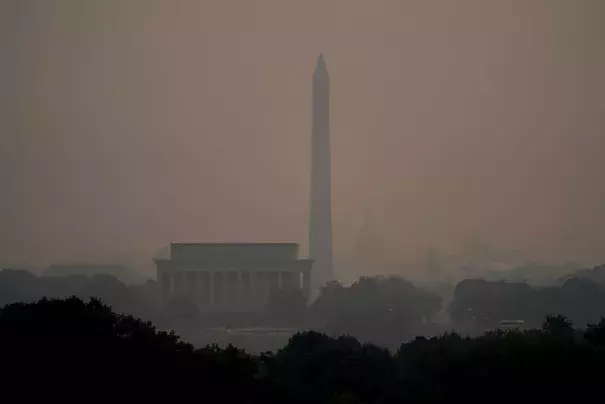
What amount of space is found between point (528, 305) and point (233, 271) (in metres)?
32.5

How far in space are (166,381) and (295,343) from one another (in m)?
17.6

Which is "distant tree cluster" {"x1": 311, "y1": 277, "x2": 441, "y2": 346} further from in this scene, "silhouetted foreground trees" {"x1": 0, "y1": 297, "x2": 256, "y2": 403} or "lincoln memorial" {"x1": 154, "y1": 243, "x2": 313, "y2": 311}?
"silhouetted foreground trees" {"x1": 0, "y1": 297, "x2": 256, "y2": 403}

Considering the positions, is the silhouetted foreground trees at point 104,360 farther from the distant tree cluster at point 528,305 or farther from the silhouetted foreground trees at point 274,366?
the distant tree cluster at point 528,305

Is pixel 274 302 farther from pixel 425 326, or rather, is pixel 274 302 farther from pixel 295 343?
pixel 295 343

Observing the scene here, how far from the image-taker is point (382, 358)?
5703cm

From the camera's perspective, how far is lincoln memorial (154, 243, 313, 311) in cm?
13012

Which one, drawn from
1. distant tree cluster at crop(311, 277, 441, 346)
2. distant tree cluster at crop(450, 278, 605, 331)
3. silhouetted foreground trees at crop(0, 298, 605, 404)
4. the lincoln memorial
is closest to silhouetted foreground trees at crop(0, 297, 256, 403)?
silhouetted foreground trees at crop(0, 298, 605, 404)

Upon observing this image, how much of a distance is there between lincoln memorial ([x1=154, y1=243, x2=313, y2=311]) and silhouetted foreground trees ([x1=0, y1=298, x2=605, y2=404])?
224 ft

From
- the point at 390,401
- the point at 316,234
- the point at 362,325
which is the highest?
the point at 316,234

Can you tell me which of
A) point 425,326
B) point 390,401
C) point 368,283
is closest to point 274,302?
point 368,283

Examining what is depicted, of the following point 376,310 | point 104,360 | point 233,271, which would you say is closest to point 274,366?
point 104,360

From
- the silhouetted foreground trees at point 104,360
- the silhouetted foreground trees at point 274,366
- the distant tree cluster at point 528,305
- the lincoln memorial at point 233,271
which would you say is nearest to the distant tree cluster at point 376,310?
the distant tree cluster at point 528,305

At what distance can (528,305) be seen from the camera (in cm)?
10700

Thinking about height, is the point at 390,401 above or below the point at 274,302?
below
